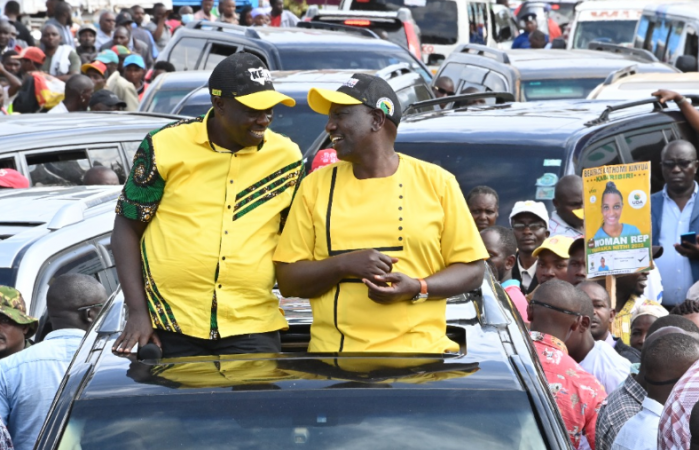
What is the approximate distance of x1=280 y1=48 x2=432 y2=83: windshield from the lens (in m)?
13.0

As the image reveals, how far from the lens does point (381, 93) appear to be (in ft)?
13.3

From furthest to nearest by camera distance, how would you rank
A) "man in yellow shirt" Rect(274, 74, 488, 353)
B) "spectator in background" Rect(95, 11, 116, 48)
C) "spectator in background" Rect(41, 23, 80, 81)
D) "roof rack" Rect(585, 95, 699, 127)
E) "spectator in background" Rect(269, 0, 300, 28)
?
"spectator in background" Rect(269, 0, 300, 28)
"spectator in background" Rect(95, 11, 116, 48)
"spectator in background" Rect(41, 23, 80, 81)
"roof rack" Rect(585, 95, 699, 127)
"man in yellow shirt" Rect(274, 74, 488, 353)

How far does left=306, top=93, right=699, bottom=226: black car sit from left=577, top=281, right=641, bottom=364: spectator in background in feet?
4.78

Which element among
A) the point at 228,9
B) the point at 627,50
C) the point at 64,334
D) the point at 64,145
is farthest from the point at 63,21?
the point at 64,334

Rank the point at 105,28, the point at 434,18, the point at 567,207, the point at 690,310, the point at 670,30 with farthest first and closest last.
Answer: the point at 434,18, the point at 105,28, the point at 670,30, the point at 567,207, the point at 690,310

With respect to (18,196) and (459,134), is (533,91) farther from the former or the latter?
(18,196)

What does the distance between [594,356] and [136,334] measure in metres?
2.44

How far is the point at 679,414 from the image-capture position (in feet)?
13.4

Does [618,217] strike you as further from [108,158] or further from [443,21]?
[443,21]

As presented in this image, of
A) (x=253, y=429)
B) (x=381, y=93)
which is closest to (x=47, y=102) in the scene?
(x=381, y=93)

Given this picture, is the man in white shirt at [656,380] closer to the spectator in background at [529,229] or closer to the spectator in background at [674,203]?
the spectator in background at [529,229]

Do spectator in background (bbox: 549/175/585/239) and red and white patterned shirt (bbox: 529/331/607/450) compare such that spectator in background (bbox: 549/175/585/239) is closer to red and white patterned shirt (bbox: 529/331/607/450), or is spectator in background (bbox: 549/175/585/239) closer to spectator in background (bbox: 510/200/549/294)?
spectator in background (bbox: 510/200/549/294)

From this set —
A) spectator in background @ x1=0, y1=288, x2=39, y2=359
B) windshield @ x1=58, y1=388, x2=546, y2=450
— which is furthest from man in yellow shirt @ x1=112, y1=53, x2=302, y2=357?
spectator in background @ x1=0, y1=288, x2=39, y2=359

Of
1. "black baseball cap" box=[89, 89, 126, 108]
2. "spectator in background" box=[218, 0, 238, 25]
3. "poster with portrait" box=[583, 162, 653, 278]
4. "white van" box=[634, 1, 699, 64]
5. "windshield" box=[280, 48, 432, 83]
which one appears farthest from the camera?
"spectator in background" box=[218, 0, 238, 25]
